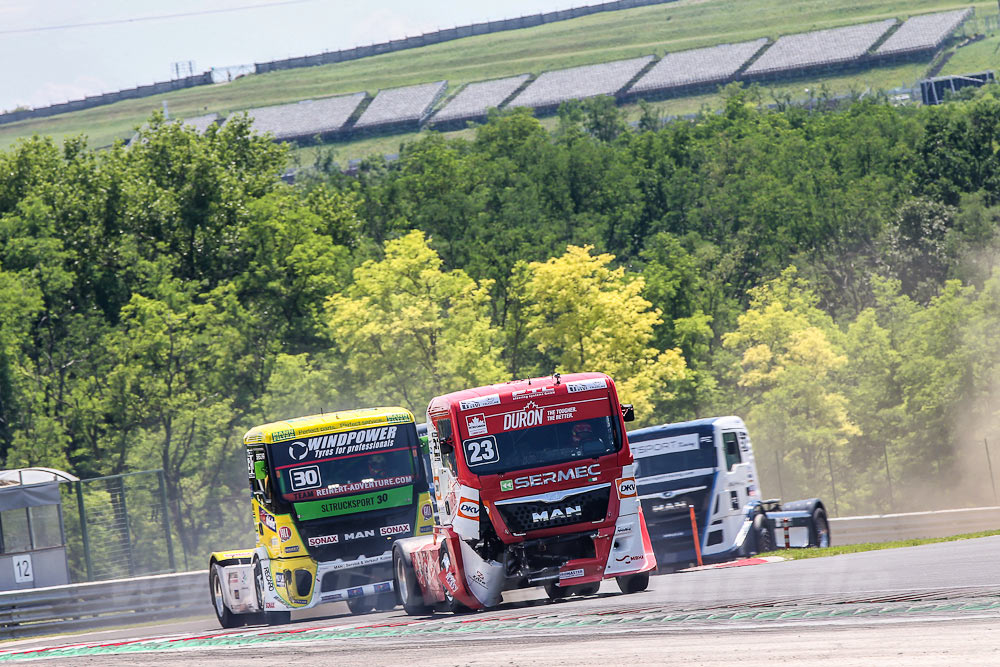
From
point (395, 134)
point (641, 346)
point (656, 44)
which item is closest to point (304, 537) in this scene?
point (641, 346)

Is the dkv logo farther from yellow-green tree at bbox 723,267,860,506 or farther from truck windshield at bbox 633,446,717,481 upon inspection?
yellow-green tree at bbox 723,267,860,506

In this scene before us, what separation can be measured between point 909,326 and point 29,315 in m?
39.2

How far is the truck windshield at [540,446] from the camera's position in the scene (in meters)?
14.9

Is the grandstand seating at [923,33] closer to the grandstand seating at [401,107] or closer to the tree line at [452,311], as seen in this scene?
the grandstand seating at [401,107]

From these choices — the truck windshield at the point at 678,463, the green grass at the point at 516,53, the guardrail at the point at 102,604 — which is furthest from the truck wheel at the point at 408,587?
the green grass at the point at 516,53

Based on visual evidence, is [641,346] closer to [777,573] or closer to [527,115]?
[777,573]

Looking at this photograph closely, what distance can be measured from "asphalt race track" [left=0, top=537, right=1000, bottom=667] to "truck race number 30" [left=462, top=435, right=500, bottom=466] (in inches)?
68.1

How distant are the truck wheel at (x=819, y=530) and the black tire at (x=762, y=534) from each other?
77 centimetres

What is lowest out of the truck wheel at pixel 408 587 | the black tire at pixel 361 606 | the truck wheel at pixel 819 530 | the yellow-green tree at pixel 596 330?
the truck wheel at pixel 819 530

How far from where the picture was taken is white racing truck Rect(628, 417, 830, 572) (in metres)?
24.9

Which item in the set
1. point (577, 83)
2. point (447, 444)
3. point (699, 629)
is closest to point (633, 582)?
point (447, 444)

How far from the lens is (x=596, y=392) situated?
1531 centimetres

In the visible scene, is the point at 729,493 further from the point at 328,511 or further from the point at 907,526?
the point at 328,511

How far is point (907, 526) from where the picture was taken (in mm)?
30109
